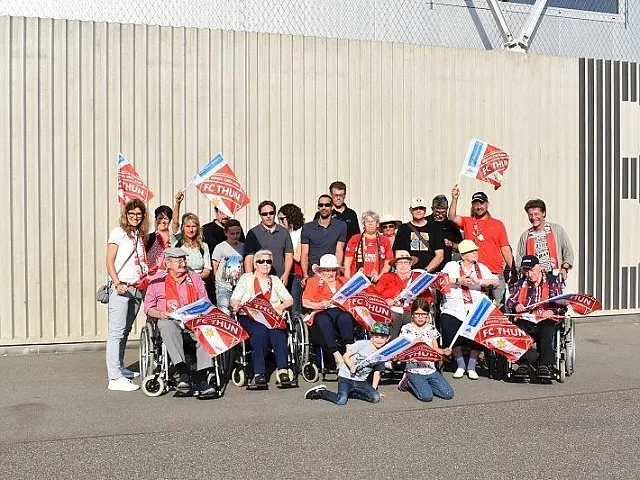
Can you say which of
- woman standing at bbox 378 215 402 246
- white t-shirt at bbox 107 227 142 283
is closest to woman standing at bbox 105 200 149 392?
white t-shirt at bbox 107 227 142 283

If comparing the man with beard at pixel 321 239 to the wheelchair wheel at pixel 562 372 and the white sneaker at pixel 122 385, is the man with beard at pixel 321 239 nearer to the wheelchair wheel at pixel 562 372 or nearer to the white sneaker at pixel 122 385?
the white sneaker at pixel 122 385

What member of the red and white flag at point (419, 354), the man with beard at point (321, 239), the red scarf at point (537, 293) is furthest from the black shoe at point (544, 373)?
the man with beard at point (321, 239)

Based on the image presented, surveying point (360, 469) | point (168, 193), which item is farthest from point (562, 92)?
point (360, 469)

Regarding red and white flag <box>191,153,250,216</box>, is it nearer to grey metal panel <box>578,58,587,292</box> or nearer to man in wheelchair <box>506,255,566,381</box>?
man in wheelchair <box>506,255,566,381</box>

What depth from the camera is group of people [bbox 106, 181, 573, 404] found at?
8562 millimetres

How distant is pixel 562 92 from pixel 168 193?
5.89m

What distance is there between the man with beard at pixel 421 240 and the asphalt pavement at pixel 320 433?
156 centimetres

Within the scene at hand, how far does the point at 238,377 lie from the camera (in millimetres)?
8828

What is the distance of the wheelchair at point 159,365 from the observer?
8.33 metres

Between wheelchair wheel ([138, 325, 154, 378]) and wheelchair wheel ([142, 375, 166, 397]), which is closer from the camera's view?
wheelchair wheel ([142, 375, 166, 397])

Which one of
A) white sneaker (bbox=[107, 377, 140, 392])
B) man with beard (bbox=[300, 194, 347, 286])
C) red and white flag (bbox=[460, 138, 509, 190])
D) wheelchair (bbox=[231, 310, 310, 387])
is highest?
red and white flag (bbox=[460, 138, 509, 190])

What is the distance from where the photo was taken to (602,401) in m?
8.04

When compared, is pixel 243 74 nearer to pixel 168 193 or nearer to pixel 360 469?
pixel 168 193

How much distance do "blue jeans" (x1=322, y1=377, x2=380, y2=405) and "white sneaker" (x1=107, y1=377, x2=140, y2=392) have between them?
5.99ft
